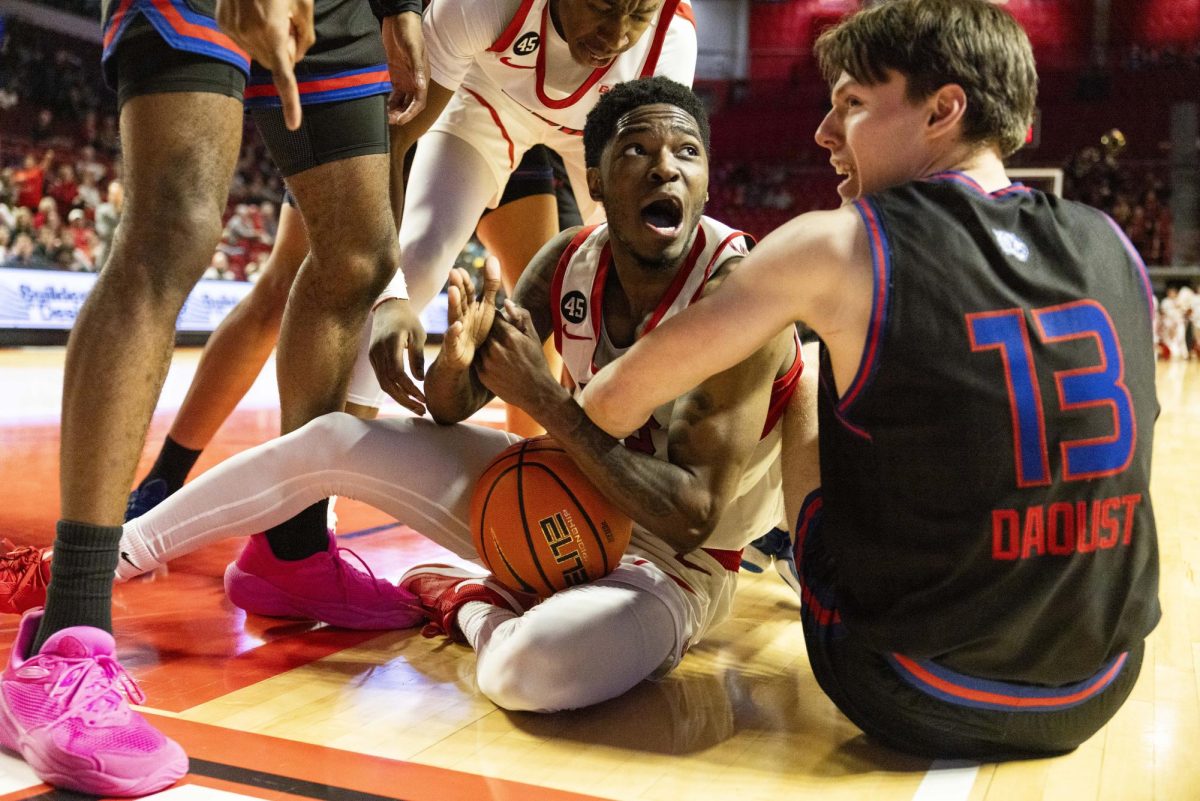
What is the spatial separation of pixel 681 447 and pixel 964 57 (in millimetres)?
850

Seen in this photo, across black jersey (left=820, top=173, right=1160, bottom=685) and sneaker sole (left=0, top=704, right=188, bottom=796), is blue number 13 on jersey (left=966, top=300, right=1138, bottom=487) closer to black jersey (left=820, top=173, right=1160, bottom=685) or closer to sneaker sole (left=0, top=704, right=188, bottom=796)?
black jersey (left=820, top=173, right=1160, bottom=685)

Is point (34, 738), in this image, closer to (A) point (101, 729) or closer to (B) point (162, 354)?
(A) point (101, 729)

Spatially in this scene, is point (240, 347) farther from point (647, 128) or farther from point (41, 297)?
point (41, 297)

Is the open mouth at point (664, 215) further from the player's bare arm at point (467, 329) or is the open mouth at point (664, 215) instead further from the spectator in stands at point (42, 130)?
the spectator in stands at point (42, 130)

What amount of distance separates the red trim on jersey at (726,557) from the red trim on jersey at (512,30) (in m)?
1.64

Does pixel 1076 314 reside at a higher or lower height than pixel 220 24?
lower

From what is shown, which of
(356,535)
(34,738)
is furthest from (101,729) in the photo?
(356,535)

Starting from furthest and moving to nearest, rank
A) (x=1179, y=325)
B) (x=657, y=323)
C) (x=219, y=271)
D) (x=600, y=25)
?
1. (x=1179, y=325)
2. (x=219, y=271)
3. (x=600, y=25)
4. (x=657, y=323)

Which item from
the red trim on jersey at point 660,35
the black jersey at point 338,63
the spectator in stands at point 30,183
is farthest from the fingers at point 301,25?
the spectator in stands at point 30,183

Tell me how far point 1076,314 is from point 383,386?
1.48 meters

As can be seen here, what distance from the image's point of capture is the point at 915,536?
1740mm

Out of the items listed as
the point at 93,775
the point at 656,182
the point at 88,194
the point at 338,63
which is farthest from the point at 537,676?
the point at 88,194

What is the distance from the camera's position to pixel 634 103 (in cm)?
247

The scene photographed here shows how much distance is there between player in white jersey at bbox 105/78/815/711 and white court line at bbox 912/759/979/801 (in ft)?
1.88
